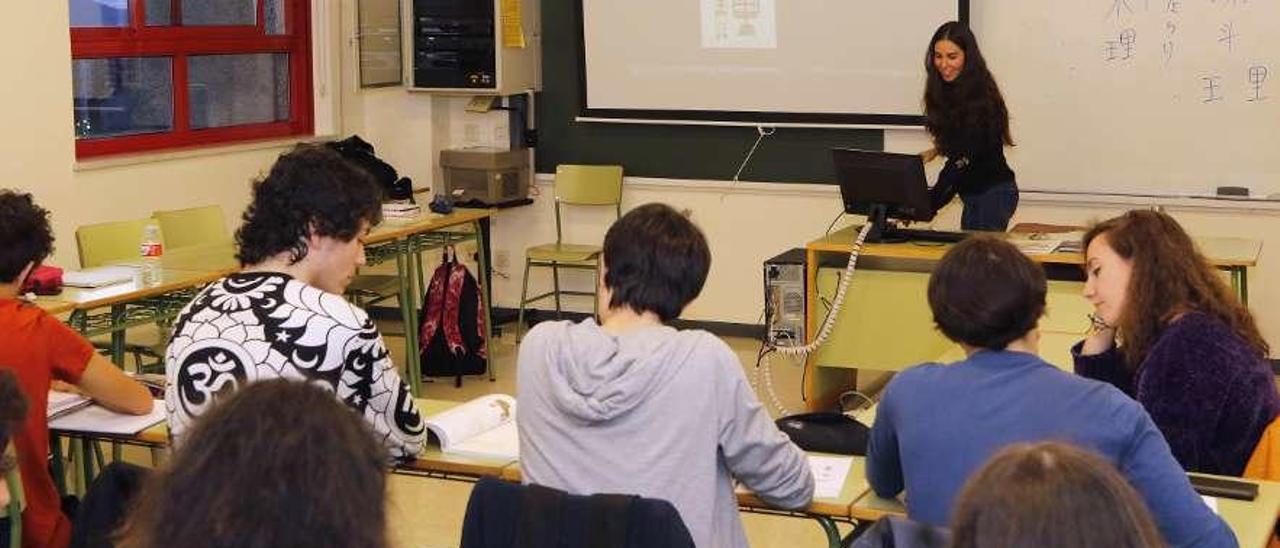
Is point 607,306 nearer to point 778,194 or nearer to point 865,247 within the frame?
point 865,247

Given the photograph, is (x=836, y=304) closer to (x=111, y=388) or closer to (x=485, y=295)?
(x=485, y=295)

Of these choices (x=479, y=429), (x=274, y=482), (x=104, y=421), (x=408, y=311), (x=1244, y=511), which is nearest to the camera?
(x=274, y=482)

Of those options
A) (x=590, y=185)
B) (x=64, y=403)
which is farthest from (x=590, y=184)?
(x=64, y=403)

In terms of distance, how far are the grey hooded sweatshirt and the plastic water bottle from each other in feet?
9.88

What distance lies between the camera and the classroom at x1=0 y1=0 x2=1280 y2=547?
247 inches

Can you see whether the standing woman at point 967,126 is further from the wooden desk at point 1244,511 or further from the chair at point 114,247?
the wooden desk at point 1244,511

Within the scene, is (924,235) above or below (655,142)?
below

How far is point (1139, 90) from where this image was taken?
699 centimetres

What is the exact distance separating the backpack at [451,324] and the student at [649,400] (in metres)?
4.21

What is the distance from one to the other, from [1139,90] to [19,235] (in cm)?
490

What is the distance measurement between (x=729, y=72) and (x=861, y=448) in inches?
182

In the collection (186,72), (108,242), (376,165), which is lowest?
(108,242)

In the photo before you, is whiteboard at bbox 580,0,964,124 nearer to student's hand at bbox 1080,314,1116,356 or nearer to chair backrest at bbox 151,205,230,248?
chair backrest at bbox 151,205,230,248

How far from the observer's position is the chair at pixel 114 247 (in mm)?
5836
